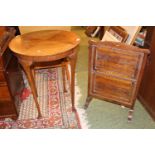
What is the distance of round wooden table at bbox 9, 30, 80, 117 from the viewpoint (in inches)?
52.1

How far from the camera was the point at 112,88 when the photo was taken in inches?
64.3

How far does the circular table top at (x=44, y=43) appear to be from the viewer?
4.38 ft

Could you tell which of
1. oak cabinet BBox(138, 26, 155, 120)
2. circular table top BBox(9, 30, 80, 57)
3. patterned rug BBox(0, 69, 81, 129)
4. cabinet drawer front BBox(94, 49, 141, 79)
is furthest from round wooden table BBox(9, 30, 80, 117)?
oak cabinet BBox(138, 26, 155, 120)

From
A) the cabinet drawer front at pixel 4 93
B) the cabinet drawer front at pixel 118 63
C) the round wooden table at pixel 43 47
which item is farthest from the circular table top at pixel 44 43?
the cabinet drawer front at pixel 4 93

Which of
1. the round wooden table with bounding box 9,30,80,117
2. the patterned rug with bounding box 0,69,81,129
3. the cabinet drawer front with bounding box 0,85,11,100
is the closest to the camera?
the round wooden table with bounding box 9,30,80,117

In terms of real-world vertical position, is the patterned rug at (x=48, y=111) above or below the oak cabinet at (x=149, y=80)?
below

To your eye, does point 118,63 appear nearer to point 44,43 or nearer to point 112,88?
point 112,88

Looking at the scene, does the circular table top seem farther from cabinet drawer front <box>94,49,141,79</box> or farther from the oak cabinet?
the oak cabinet

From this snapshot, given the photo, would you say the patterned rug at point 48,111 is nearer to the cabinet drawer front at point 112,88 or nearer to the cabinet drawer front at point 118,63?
the cabinet drawer front at point 112,88

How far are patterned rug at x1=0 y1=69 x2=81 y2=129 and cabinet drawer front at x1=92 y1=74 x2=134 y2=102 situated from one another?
34 centimetres

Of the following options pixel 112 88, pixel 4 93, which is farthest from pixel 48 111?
pixel 112 88

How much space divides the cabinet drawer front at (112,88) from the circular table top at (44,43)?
0.38 meters
